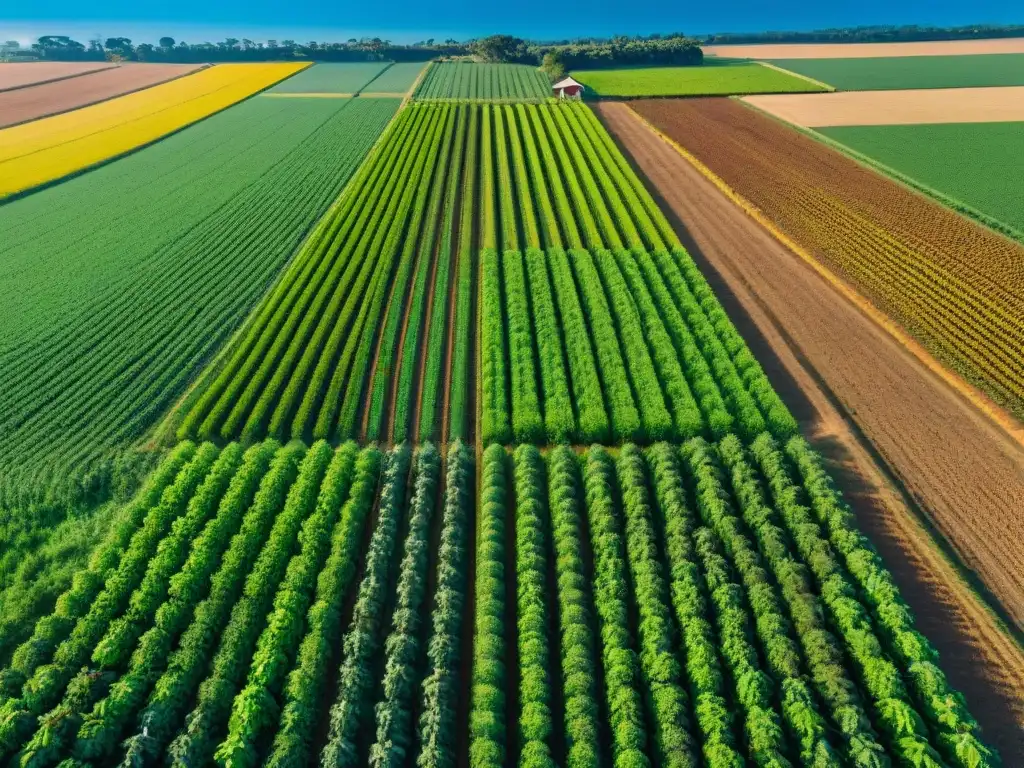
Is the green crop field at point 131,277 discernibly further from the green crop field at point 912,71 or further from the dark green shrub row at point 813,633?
the green crop field at point 912,71

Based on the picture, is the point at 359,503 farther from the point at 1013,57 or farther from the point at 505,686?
the point at 1013,57

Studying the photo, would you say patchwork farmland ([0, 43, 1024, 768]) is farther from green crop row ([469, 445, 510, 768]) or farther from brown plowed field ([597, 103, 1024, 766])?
brown plowed field ([597, 103, 1024, 766])

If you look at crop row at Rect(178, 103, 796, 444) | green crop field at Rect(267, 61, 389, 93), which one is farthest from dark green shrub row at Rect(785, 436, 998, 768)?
green crop field at Rect(267, 61, 389, 93)

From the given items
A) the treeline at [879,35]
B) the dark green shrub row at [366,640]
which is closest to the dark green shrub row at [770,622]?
the dark green shrub row at [366,640]

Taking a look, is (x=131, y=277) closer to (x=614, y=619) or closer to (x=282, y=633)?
(x=282, y=633)

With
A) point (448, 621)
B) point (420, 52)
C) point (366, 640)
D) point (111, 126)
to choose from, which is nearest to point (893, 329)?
point (448, 621)

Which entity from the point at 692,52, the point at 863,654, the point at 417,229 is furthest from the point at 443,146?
the point at 692,52

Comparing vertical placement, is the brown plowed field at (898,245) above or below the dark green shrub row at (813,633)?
above
